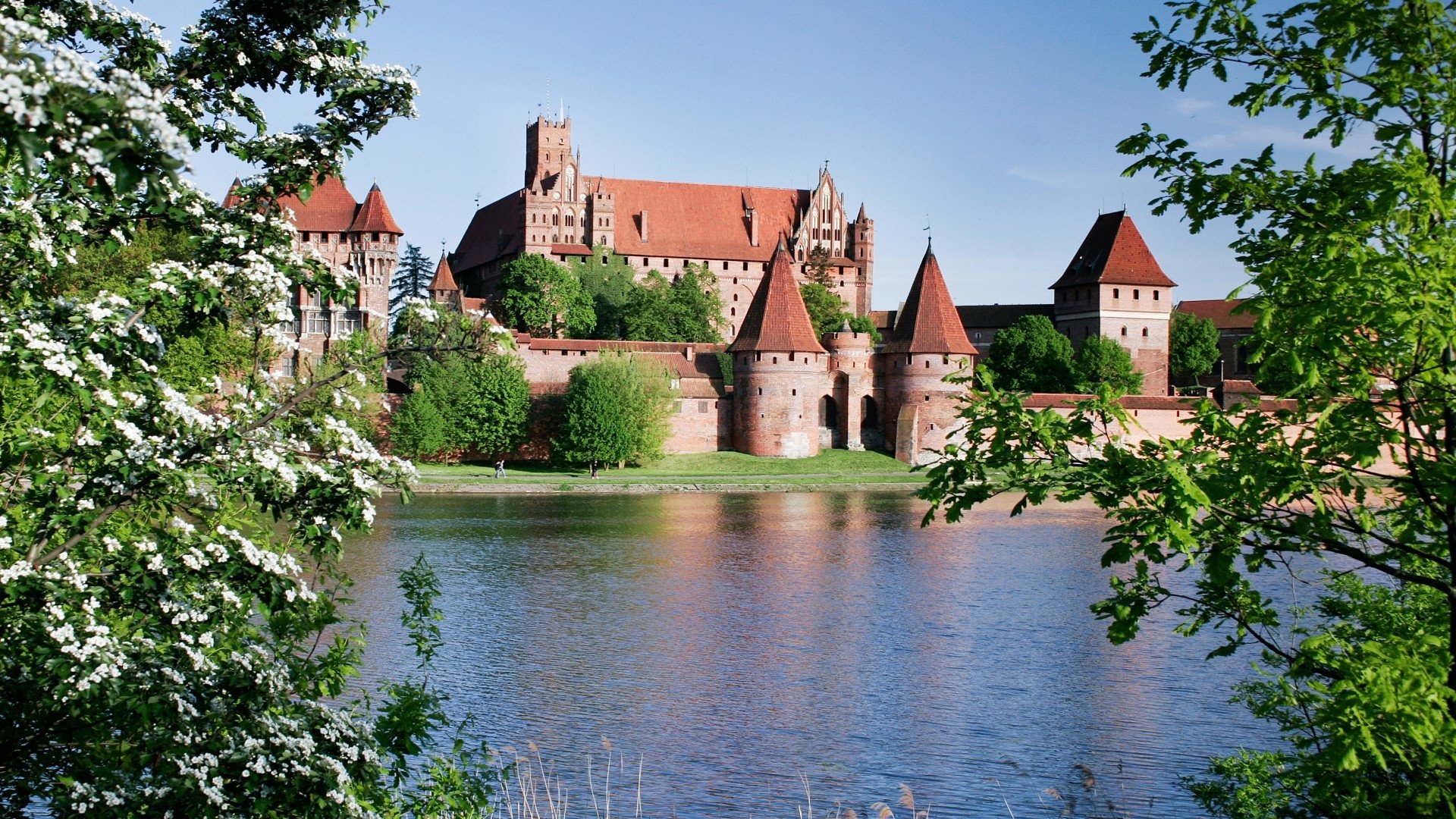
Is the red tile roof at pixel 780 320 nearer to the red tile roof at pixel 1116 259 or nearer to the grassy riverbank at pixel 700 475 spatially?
the grassy riverbank at pixel 700 475

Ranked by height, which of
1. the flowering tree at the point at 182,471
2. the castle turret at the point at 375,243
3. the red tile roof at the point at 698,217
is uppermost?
the red tile roof at the point at 698,217

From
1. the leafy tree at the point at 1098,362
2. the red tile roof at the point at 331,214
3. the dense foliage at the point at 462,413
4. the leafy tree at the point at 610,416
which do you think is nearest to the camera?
the dense foliage at the point at 462,413

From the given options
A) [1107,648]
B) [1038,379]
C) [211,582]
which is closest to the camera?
[211,582]

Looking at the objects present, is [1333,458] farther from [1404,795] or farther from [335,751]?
[335,751]

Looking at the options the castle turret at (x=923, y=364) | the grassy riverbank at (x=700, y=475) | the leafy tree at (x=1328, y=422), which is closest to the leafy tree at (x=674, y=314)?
the castle turret at (x=923, y=364)

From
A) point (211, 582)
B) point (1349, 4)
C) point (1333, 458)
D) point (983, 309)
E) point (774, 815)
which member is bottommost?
point (774, 815)

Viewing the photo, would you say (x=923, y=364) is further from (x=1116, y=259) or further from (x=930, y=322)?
(x=1116, y=259)

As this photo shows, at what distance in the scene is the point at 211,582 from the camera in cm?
462

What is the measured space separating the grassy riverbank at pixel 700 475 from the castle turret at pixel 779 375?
2.53 feet

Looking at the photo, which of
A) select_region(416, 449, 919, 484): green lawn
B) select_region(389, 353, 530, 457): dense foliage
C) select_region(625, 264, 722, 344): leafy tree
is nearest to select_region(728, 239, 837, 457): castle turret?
select_region(416, 449, 919, 484): green lawn

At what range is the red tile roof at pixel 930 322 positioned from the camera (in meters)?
49.5

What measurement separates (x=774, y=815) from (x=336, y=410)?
6479mm

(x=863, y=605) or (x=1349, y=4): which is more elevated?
(x=1349, y=4)

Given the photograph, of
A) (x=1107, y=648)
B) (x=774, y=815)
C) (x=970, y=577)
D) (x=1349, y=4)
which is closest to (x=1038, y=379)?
(x=970, y=577)
